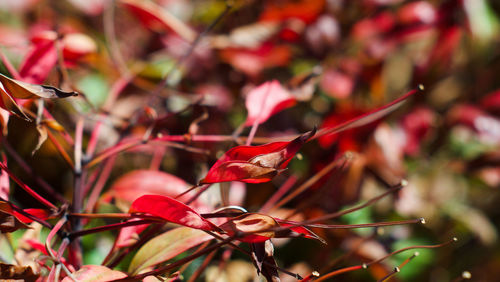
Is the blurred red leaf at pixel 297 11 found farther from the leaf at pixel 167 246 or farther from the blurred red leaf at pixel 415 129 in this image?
the leaf at pixel 167 246

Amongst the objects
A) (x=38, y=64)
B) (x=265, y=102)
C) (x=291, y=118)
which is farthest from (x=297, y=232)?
(x=291, y=118)

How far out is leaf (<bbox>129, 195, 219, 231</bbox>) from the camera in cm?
30

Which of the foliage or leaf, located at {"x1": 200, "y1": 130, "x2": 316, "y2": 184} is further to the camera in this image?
the foliage

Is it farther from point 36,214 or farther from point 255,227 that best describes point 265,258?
point 36,214

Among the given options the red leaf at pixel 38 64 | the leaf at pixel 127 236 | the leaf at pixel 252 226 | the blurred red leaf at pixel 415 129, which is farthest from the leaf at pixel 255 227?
the blurred red leaf at pixel 415 129

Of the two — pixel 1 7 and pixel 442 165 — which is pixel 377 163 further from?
pixel 1 7

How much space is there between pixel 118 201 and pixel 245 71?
0.35 m

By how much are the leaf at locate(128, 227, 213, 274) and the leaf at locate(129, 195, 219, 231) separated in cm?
4

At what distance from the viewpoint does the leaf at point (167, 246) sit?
347mm

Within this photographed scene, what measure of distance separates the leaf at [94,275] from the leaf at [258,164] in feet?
0.29

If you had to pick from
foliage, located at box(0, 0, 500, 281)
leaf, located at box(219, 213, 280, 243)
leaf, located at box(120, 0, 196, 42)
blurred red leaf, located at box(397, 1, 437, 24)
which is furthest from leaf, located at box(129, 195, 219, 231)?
blurred red leaf, located at box(397, 1, 437, 24)

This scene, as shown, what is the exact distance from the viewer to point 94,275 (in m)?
0.31

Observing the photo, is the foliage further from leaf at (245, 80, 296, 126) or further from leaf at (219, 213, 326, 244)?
leaf at (219, 213, 326, 244)

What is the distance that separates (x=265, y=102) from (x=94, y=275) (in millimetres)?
214
